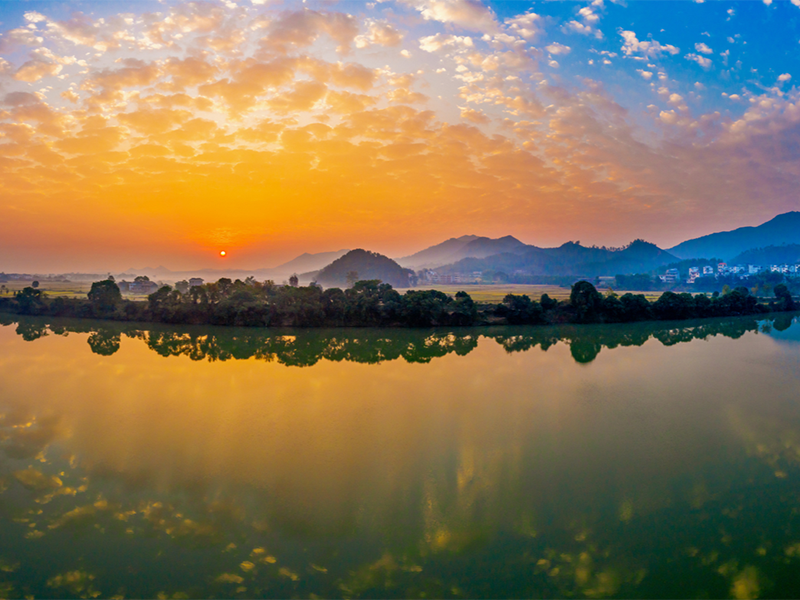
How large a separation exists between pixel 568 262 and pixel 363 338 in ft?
521

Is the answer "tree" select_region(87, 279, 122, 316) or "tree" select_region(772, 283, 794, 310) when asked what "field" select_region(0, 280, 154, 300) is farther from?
"tree" select_region(772, 283, 794, 310)

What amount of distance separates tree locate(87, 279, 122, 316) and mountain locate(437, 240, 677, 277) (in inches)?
5325

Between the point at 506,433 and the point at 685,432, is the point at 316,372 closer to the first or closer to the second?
the point at 506,433

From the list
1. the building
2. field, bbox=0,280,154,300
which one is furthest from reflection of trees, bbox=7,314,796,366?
the building

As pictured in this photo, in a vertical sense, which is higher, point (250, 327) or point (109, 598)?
point (250, 327)

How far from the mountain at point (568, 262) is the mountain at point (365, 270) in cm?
4209

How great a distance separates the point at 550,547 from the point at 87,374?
54.8 feet

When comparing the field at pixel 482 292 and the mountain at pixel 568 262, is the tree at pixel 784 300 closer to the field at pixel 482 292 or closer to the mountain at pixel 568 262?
the field at pixel 482 292

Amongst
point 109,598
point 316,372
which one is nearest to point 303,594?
point 109,598

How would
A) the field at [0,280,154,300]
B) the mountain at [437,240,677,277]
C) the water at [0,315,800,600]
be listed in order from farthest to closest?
1. the mountain at [437,240,677,277]
2. the field at [0,280,154,300]
3. the water at [0,315,800,600]

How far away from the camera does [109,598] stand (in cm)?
471

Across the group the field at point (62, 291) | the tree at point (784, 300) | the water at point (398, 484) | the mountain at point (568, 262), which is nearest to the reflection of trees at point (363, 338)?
the water at point (398, 484)

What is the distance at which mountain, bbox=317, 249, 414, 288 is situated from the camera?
116 metres

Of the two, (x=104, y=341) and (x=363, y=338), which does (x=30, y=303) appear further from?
(x=363, y=338)
